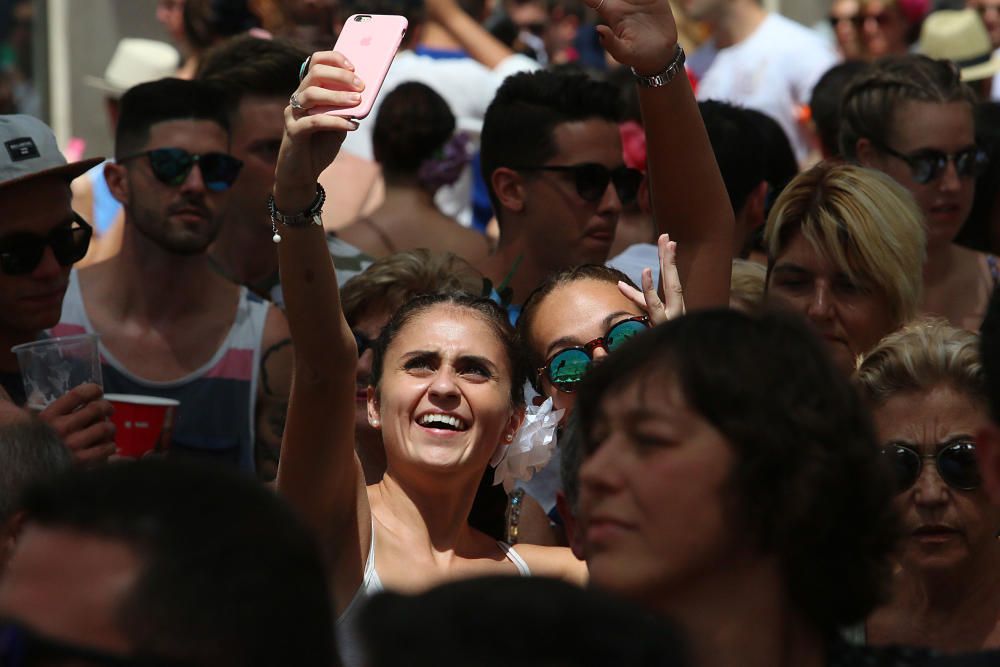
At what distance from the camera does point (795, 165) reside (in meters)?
5.70

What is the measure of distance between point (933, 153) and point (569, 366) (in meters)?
1.89

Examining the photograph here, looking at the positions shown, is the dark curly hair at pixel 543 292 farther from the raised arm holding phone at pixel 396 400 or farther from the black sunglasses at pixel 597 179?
the black sunglasses at pixel 597 179

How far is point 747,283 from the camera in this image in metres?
4.54

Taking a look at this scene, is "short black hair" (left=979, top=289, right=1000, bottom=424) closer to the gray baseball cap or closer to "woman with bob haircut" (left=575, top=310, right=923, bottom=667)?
"woman with bob haircut" (left=575, top=310, right=923, bottom=667)

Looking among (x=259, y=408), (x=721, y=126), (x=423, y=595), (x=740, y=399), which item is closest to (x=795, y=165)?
(x=721, y=126)

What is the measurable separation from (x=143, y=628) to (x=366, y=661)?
9.7 inches

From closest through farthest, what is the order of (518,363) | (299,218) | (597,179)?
(299,218) → (518,363) → (597,179)

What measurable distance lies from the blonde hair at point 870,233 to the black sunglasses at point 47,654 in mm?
2816

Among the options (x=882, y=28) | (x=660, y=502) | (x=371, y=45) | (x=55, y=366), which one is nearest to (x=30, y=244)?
(x=55, y=366)

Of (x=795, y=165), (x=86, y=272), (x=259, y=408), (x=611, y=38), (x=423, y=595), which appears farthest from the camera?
(x=795, y=165)

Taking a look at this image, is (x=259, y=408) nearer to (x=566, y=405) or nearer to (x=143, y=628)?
(x=566, y=405)

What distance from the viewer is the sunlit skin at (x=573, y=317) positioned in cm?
378

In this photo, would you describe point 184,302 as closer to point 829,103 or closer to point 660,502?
point 829,103

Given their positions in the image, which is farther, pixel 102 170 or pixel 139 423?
pixel 102 170
